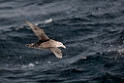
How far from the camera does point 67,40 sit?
143 feet

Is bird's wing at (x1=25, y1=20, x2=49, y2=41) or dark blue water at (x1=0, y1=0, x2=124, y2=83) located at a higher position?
bird's wing at (x1=25, y1=20, x2=49, y2=41)

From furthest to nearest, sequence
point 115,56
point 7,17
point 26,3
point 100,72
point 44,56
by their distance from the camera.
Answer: point 26,3 → point 7,17 → point 44,56 → point 115,56 → point 100,72

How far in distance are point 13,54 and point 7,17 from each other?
36.7 feet

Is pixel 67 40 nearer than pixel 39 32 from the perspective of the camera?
No

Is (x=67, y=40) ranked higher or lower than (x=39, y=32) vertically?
lower

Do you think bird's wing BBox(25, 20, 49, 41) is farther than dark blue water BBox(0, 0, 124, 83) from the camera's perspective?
No

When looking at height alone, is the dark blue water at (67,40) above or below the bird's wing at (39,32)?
below

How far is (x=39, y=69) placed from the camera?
1499 inches

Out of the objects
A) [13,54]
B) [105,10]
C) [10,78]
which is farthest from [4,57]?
[105,10]

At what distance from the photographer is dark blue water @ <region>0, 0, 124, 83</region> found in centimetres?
3625

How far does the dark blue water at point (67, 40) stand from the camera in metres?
36.2

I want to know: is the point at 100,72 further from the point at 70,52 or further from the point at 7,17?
the point at 7,17

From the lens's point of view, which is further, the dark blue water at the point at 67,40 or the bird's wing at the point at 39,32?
the dark blue water at the point at 67,40

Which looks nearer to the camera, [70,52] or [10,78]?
[10,78]
